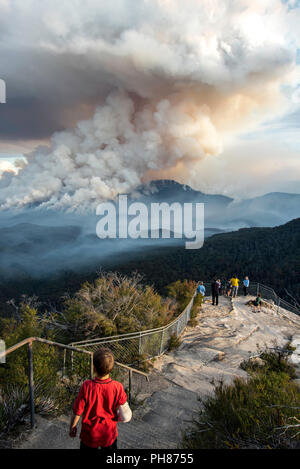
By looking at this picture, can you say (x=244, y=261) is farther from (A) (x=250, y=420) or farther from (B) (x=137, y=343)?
(A) (x=250, y=420)

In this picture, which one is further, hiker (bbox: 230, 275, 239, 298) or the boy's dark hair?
hiker (bbox: 230, 275, 239, 298)

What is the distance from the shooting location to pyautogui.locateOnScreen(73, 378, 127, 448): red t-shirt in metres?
2.90

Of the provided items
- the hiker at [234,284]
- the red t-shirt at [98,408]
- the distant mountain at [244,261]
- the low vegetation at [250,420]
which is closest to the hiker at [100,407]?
the red t-shirt at [98,408]

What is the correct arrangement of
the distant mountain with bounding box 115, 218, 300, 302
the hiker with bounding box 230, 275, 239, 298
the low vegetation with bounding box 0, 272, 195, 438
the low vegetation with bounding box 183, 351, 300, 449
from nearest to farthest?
the low vegetation with bounding box 183, 351, 300, 449 → the low vegetation with bounding box 0, 272, 195, 438 → the hiker with bounding box 230, 275, 239, 298 → the distant mountain with bounding box 115, 218, 300, 302

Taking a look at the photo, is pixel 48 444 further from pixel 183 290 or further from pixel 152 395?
pixel 183 290

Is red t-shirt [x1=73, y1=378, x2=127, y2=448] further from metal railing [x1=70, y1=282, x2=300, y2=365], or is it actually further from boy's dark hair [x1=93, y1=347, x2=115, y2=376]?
metal railing [x1=70, y1=282, x2=300, y2=365]

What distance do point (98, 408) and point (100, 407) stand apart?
0.8 inches

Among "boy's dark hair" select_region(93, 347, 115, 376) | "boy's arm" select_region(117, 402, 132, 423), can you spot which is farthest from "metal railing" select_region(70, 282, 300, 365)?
"boy's dark hair" select_region(93, 347, 115, 376)

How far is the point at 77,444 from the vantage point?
3.59 m

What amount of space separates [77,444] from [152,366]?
520cm

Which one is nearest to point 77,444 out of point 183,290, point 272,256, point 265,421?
point 265,421

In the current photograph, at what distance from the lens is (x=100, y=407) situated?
115 inches

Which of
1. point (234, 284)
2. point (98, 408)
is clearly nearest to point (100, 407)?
point (98, 408)

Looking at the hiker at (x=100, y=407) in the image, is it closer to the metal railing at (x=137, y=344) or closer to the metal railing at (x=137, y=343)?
the metal railing at (x=137, y=343)
